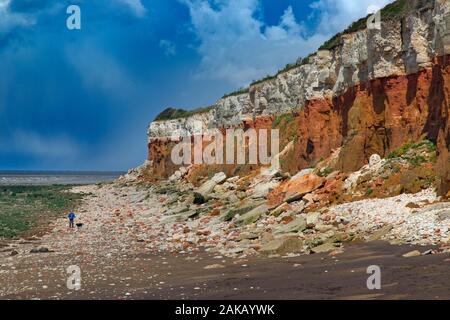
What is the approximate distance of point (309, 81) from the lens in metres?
37.7

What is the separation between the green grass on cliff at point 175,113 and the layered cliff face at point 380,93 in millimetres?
43484

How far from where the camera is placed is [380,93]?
89.8 feet

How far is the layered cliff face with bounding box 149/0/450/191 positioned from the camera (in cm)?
2189

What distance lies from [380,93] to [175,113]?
66.7m

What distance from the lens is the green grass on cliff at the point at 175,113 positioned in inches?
3231

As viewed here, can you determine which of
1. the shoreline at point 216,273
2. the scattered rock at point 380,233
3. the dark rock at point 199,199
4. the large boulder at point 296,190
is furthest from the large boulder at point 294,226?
the dark rock at point 199,199

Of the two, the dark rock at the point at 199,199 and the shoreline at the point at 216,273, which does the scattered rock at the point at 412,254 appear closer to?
the shoreline at the point at 216,273

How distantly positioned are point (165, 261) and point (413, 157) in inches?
497

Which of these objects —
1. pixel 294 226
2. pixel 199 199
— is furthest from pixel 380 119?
pixel 199 199

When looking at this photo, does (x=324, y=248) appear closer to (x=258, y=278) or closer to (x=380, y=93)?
(x=258, y=278)

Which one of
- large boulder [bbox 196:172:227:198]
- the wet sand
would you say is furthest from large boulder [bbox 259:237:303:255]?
large boulder [bbox 196:172:227:198]

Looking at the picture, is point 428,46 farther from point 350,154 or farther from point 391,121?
point 350,154
